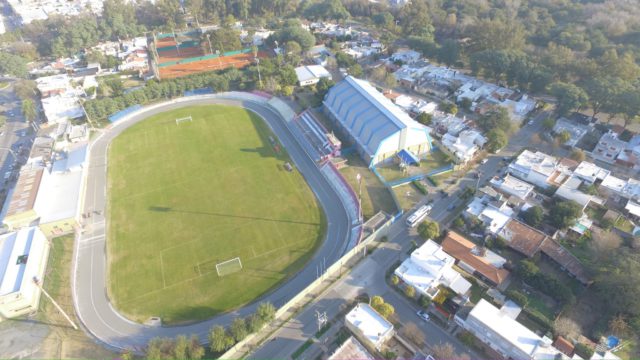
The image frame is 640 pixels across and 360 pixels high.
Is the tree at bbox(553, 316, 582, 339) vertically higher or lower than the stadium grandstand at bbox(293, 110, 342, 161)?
lower

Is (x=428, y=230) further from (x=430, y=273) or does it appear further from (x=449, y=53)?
(x=449, y=53)

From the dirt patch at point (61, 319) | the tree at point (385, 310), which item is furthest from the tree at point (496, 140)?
the dirt patch at point (61, 319)

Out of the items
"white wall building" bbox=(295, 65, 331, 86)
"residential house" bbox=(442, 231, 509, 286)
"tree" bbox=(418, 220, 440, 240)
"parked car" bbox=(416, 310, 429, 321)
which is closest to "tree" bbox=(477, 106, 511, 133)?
"residential house" bbox=(442, 231, 509, 286)

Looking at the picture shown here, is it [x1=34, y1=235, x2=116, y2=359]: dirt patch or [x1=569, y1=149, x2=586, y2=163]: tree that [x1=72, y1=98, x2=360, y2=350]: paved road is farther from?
[x1=569, y1=149, x2=586, y2=163]: tree

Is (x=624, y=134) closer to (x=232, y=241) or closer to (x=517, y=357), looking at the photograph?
(x=517, y=357)

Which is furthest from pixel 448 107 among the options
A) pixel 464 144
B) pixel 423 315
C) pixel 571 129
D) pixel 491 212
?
pixel 423 315
